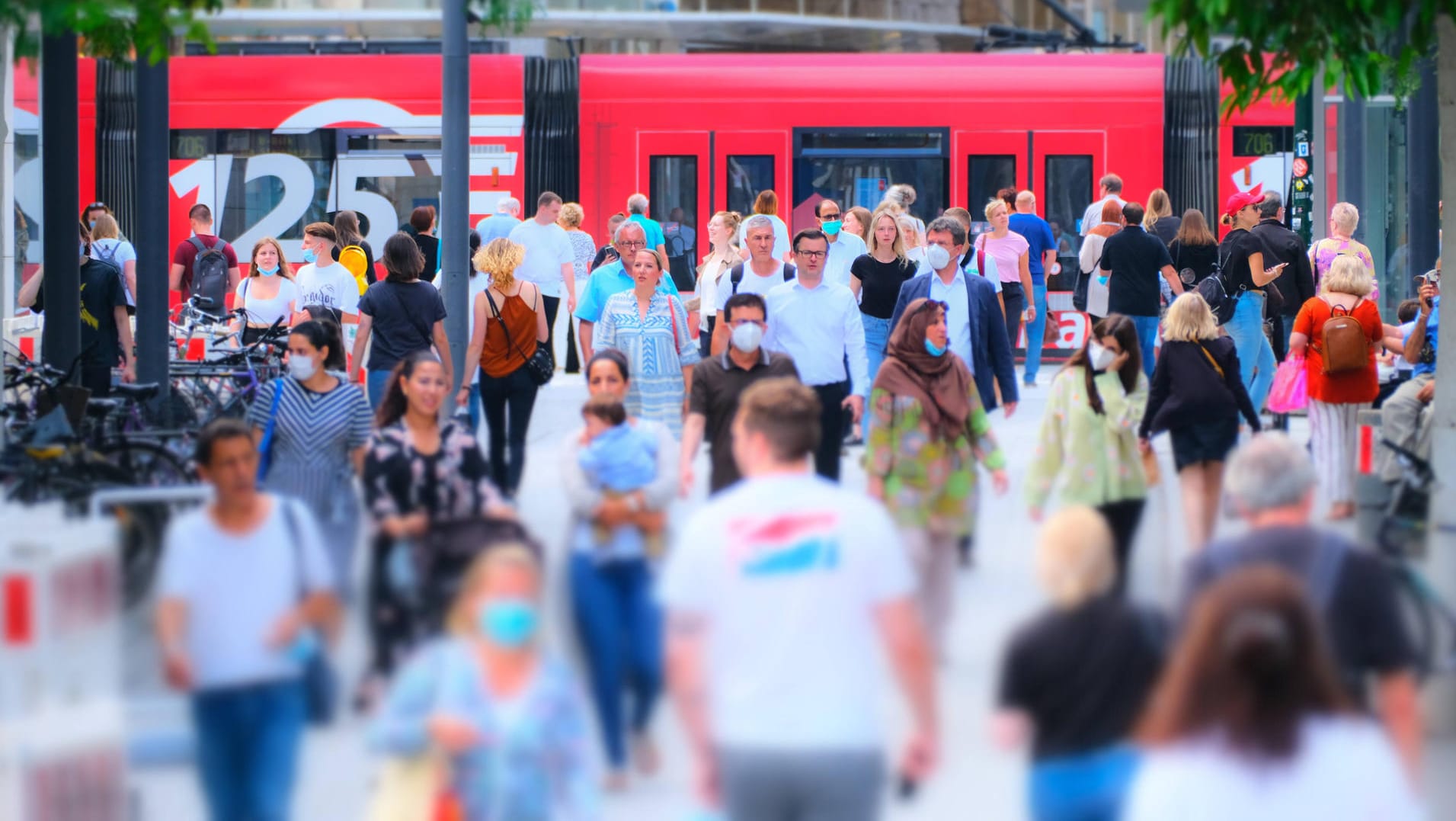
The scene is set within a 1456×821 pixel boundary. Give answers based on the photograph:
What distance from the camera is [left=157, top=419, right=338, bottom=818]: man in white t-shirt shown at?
15.7 feet

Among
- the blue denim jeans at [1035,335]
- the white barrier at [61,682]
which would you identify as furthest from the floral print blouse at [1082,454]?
the blue denim jeans at [1035,335]

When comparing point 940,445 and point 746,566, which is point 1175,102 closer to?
point 940,445

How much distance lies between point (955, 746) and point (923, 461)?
1.93m

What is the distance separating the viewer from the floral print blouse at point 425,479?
20.2 ft

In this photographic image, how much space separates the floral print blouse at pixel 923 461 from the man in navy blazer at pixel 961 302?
216cm

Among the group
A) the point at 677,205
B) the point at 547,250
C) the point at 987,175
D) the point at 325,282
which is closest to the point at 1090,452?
the point at 325,282

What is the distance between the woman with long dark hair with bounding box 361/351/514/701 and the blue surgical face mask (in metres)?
1.26

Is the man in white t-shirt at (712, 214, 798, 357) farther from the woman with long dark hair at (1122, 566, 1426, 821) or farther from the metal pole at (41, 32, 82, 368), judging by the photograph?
the woman with long dark hair at (1122, 566, 1426, 821)

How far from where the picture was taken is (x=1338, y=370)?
33.2ft

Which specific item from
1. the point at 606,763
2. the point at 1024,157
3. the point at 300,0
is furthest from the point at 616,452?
the point at 300,0

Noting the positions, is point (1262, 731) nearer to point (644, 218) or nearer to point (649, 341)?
point (649, 341)

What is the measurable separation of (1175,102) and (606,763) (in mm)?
14102

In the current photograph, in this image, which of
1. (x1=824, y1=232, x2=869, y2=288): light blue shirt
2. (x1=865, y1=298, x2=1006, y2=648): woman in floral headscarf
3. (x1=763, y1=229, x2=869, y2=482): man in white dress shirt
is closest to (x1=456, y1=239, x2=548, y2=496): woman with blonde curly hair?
(x1=763, y1=229, x2=869, y2=482): man in white dress shirt

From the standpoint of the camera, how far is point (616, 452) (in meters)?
6.54
